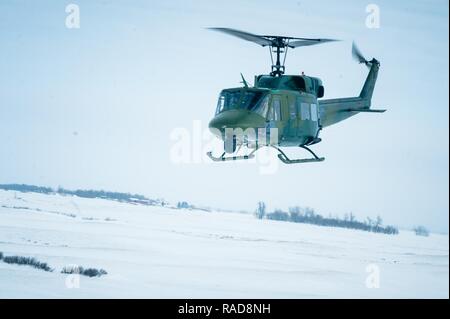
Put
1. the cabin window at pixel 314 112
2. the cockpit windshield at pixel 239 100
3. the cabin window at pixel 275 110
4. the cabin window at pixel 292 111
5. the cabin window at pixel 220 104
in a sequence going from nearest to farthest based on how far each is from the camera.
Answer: the cockpit windshield at pixel 239 100
the cabin window at pixel 220 104
the cabin window at pixel 275 110
the cabin window at pixel 292 111
the cabin window at pixel 314 112

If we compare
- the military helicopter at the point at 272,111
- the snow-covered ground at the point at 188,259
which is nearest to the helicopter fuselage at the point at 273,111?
the military helicopter at the point at 272,111

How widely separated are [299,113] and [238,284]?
1011 centimetres

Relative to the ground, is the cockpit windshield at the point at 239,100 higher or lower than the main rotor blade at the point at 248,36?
lower

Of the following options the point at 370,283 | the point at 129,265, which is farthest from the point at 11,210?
the point at 370,283

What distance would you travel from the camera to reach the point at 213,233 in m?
45.4

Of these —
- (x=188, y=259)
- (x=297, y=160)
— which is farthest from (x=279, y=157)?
(x=188, y=259)

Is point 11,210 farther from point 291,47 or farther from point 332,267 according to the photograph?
point 291,47

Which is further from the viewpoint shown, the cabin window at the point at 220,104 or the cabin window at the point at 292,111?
the cabin window at the point at 292,111

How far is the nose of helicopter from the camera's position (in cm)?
1552

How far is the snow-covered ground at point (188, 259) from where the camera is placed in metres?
23.0

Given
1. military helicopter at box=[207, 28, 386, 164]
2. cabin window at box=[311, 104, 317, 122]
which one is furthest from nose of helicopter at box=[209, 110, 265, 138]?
cabin window at box=[311, 104, 317, 122]

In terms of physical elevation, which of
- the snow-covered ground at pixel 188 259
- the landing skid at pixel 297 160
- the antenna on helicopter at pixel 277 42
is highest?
the antenna on helicopter at pixel 277 42

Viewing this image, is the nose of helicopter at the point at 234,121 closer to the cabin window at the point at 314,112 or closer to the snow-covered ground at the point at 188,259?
the cabin window at the point at 314,112

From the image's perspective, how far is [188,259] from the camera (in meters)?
30.8
